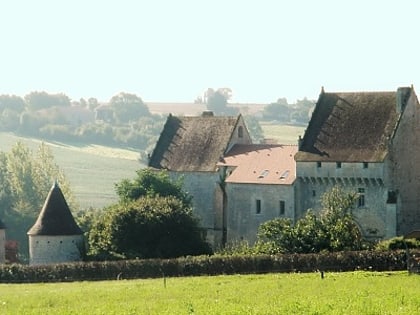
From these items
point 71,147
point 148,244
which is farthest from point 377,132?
point 71,147

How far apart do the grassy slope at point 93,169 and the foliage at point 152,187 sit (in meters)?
62.6

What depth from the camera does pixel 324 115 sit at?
3223 inches

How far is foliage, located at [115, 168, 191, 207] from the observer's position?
84375mm

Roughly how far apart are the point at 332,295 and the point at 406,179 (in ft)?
103

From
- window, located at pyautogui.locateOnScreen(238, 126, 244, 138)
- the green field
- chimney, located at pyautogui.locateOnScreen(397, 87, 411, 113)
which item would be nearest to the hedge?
chimney, located at pyautogui.locateOnScreen(397, 87, 411, 113)

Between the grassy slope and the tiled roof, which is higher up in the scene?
the grassy slope

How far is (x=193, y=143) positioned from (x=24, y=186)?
41.5 m

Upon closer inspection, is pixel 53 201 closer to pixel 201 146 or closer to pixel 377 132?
pixel 201 146

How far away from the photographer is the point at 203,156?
3457 inches

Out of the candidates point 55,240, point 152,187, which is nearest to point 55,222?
point 55,240

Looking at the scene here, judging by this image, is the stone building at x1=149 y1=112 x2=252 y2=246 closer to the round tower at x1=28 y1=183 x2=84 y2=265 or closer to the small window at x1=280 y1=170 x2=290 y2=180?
the small window at x1=280 y1=170 x2=290 y2=180

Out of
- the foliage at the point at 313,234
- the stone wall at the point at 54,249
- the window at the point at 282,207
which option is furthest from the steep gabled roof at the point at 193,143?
the foliage at the point at 313,234

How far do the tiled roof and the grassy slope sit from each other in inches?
2521

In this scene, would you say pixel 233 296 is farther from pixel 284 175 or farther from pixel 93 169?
pixel 93 169
